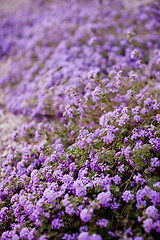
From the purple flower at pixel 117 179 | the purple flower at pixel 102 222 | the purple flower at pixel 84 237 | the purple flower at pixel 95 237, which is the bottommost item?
the purple flower at pixel 117 179

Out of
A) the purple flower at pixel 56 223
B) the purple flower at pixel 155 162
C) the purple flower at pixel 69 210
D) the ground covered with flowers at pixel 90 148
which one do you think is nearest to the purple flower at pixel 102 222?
the ground covered with flowers at pixel 90 148

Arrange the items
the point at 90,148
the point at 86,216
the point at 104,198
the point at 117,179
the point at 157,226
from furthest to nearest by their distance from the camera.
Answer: the point at 90,148 → the point at 117,179 → the point at 104,198 → the point at 86,216 → the point at 157,226

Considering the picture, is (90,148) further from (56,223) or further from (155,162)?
Result: (56,223)

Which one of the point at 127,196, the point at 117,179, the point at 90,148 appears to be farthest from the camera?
the point at 90,148

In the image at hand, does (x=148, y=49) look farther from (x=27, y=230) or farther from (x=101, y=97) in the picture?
(x=27, y=230)

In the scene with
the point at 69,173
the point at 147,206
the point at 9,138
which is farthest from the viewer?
the point at 9,138

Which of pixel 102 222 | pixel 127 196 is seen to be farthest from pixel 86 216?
pixel 127 196

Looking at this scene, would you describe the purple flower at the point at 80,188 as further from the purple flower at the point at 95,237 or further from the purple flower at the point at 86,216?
the purple flower at the point at 95,237

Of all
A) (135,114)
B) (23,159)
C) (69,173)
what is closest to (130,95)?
(135,114)
